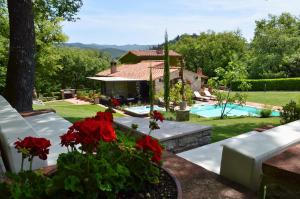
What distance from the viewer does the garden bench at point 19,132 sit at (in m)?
3.37

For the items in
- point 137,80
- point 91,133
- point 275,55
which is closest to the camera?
point 91,133

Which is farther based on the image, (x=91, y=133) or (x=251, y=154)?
(x=251, y=154)

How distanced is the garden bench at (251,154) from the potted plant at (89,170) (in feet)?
3.73

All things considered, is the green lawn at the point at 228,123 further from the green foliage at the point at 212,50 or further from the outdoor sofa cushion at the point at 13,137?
the green foliage at the point at 212,50

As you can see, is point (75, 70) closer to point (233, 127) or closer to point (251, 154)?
point (233, 127)

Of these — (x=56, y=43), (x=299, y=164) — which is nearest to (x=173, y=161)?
(x=299, y=164)

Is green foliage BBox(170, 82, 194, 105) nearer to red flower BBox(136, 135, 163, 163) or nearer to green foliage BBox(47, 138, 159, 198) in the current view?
green foliage BBox(47, 138, 159, 198)

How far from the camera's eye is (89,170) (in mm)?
2186

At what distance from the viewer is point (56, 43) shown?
80.4 ft

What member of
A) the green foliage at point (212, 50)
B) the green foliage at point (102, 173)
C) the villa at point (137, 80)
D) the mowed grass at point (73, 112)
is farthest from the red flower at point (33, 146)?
the green foliage at point (212, 50)

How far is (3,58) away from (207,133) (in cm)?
1709

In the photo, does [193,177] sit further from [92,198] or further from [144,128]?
[144,128]

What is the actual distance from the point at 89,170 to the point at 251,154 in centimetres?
188

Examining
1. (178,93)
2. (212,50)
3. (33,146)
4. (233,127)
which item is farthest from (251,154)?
(212,50)
